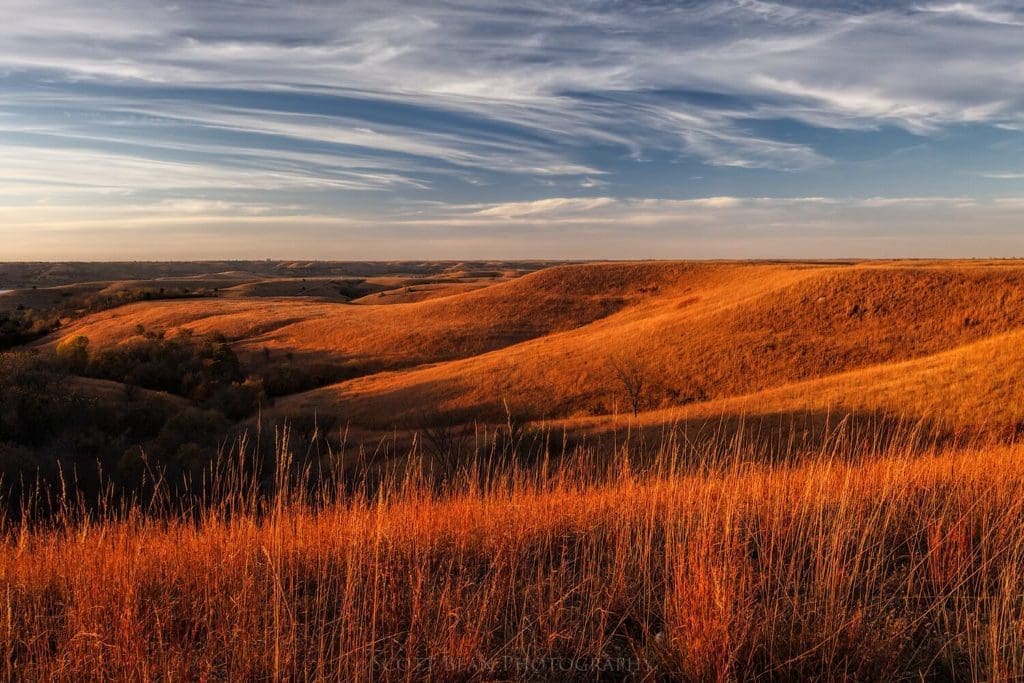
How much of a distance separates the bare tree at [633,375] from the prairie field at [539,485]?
25cm

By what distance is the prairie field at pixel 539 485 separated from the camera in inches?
146

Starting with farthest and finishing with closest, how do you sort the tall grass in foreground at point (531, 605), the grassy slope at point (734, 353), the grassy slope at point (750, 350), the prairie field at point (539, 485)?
1. the grassy slope at point (750, 350)
2. the grassy slope at point (734, 353)
3. the prairie field at point (539, 485)
4. the tall grass in foreground at point (531, 605)

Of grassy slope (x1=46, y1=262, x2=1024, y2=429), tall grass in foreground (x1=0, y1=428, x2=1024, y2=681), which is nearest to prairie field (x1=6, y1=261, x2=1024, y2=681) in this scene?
tall grass in foreground (x1=0, y1=428, x2=1024, y2=681)

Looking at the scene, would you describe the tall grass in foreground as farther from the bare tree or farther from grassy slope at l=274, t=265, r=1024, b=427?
the bare tree

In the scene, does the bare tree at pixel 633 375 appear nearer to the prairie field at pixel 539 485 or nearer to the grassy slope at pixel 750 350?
the prairie field at pixel 539 485

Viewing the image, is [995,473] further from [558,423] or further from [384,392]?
[384,392]

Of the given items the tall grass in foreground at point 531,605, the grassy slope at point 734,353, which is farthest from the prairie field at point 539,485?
the grassy slope at point 734,353

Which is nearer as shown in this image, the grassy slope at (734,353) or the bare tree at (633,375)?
the grassy slope at (734,353)

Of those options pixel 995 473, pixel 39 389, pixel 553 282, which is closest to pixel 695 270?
pixel 553 282

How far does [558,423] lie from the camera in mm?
28406

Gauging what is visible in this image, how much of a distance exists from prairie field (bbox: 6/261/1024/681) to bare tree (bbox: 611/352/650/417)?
246 millimetres

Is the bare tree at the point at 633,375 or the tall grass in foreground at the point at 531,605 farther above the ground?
the tall grass in foreground at the point at 531,605

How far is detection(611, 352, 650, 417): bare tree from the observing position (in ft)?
106

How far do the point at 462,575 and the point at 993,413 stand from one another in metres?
22.7
